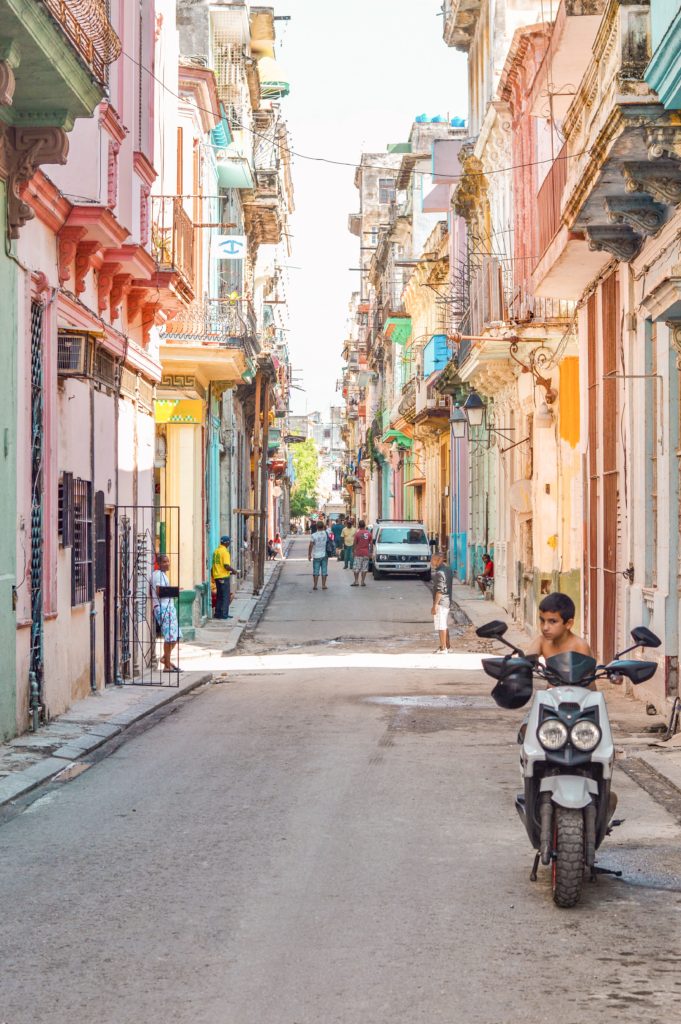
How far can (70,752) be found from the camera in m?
11.8

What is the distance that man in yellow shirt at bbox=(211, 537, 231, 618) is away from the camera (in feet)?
88.6

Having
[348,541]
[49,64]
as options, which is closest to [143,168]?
[49,64]

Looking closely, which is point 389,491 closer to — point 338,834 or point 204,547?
point 204,547

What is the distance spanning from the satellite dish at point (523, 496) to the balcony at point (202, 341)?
5.51 meters

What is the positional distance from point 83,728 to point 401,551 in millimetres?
29098

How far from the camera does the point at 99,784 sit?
10273 millimetres

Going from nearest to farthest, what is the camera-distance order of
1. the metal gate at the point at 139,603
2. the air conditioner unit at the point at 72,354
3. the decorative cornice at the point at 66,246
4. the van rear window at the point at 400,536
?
the air conditioner unit at the point at 72,354 < the decorative cornice at the point at 66,246 < the metal gate at the point at 139,603 < the van rear window at the point at 400,536

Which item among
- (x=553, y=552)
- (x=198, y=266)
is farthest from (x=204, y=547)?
(x=553, y=552)

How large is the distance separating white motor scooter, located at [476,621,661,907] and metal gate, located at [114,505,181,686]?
34.4 ft

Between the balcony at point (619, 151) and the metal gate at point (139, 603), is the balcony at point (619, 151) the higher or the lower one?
the higher one

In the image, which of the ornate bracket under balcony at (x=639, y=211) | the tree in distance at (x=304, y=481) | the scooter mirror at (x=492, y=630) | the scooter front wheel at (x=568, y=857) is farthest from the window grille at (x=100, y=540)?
the tree in distance at (x=304, y=481)

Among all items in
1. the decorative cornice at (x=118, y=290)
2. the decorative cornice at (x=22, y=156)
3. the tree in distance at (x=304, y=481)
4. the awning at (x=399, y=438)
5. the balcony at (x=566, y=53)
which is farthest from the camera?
the tree in distance at (x=304, y=481)

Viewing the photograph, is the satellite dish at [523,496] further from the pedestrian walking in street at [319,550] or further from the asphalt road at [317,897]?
the asphalt road at [317,897]

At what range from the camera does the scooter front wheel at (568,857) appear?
252 inches
